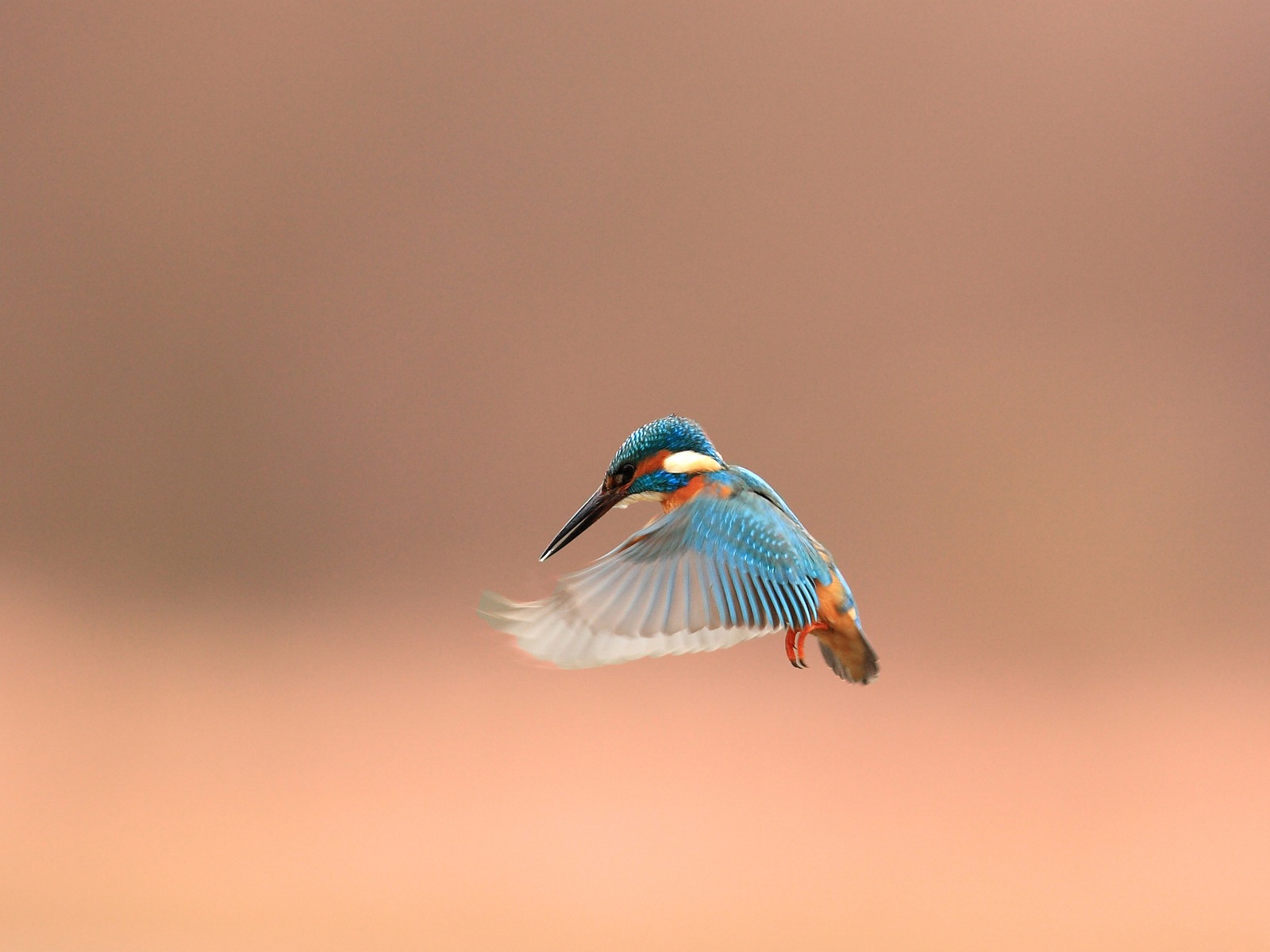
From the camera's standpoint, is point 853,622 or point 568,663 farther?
point 853,622

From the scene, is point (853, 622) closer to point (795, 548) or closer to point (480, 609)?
point (795, 548)

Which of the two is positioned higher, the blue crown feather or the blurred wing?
the blue crown feather

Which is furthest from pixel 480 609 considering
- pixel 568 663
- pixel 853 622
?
pixel 853 622

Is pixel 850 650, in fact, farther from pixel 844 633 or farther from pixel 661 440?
pixel 661 440

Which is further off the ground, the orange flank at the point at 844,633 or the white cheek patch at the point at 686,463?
the white cheek patch at the point at 686,463

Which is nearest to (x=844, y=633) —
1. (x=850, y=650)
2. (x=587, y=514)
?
(x=850, y=650)
